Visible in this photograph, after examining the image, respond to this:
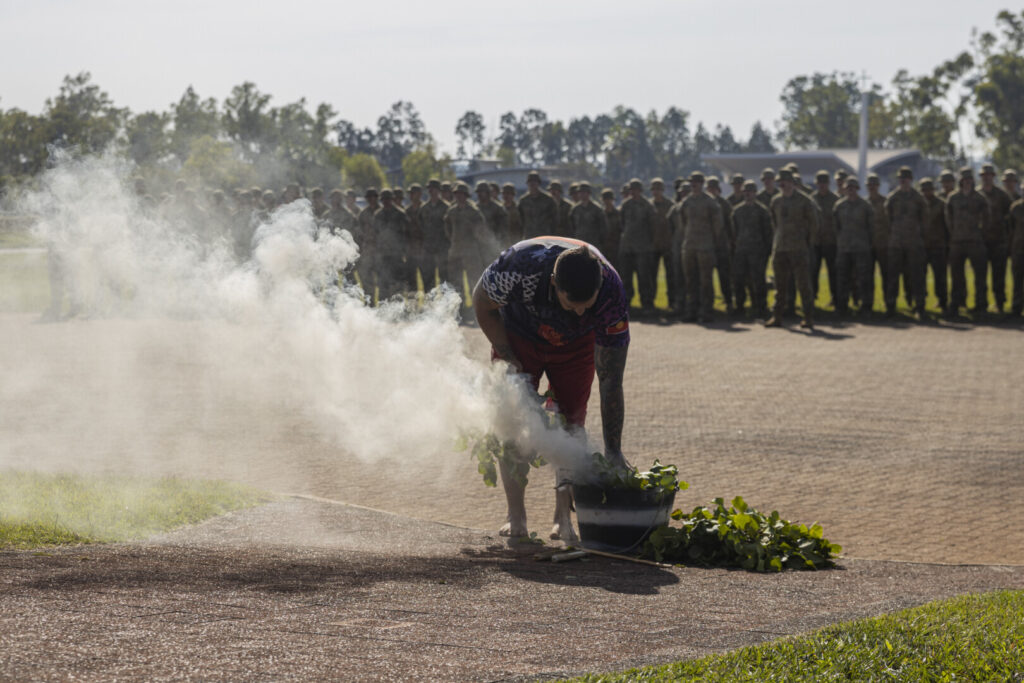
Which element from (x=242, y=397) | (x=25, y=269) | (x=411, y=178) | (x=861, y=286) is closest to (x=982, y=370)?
(x=861, y=286)

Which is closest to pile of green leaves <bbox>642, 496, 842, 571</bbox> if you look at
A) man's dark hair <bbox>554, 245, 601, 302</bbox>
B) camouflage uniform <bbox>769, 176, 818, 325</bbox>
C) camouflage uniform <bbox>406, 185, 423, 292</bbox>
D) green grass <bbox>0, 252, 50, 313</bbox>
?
man's dark hair <bbox>554, 245, 601, 302</bbox>

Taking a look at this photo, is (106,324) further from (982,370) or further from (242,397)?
(982,370)

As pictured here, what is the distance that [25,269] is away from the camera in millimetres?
14875

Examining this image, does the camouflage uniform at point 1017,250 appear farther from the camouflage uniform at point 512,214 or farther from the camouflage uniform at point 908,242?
the camouflage uniform at point 512,214

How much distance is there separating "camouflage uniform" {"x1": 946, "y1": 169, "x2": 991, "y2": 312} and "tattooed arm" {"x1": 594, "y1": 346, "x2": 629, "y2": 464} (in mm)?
15347

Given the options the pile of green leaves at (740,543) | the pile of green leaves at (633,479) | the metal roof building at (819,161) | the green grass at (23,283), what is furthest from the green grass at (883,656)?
the metal roof building at (819,161)

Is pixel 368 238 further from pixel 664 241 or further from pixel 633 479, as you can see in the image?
pixel 633 479

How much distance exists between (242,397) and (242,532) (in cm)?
631

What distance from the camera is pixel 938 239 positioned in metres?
20.6

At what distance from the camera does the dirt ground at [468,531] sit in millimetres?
Answer: 4523

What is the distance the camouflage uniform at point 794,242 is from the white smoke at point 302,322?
863 cm

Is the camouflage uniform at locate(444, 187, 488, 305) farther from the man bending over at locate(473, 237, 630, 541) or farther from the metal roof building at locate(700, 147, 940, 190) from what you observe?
the metal roof building at locate(700, 147, 940, 190)

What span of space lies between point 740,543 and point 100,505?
13.8 feet

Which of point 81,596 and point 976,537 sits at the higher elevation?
point 81,596
